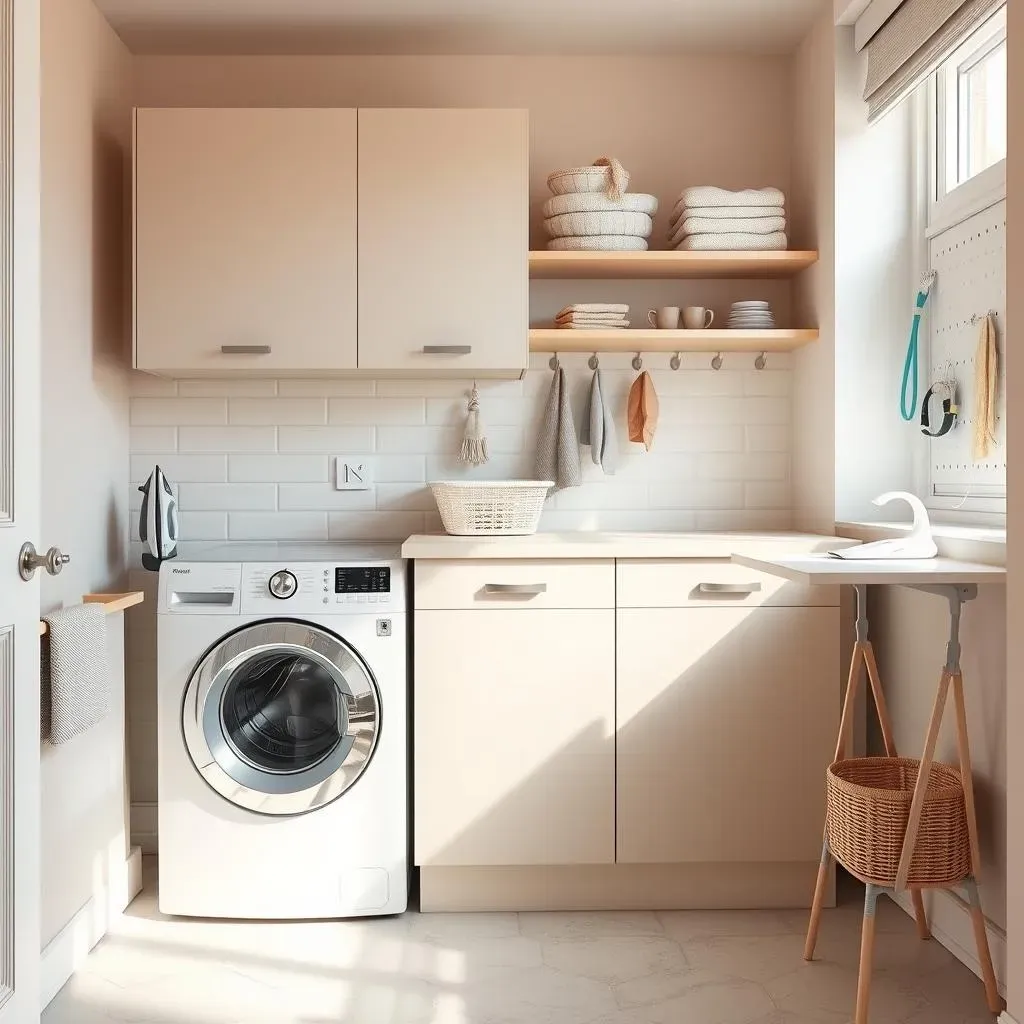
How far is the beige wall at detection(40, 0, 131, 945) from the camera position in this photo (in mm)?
2361

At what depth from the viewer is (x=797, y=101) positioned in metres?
3.13

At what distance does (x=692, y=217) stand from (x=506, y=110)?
24.3 inches

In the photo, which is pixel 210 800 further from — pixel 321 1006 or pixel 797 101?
pixel 797 101

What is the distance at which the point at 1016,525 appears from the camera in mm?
1726

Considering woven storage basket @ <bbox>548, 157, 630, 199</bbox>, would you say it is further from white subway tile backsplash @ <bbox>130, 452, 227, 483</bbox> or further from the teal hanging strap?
white subway tile backsplash @ <bbox>130, 452, 227, 483</bbox>

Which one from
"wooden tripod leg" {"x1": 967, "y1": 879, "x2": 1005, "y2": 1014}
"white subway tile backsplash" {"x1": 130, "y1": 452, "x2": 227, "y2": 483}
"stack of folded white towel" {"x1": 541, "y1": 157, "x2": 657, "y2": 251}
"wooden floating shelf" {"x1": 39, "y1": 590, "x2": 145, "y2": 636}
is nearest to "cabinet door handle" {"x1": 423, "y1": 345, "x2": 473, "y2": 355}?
"stack of folded white towel" {"x1": 541, "y1": 157, "x2": 657, "y2": 251}

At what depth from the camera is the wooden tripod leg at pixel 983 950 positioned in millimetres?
2045

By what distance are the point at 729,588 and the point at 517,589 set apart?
22.1 inches

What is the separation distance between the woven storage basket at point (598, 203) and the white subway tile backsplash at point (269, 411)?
98 cm

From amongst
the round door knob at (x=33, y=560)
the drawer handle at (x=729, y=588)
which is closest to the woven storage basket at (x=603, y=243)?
the drawer handle at (x=729, y=588)

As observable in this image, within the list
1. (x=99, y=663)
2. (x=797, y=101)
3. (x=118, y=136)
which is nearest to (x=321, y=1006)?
(x=99, y=663)

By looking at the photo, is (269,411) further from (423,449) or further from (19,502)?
(19,502)

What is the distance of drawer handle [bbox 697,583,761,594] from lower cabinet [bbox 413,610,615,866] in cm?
26

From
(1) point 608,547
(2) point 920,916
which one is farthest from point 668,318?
(2) point 920,916
